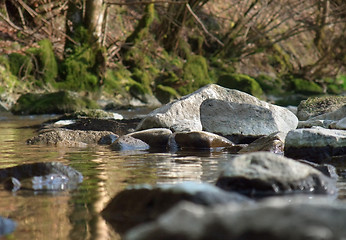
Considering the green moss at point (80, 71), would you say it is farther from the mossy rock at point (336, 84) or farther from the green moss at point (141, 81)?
the mossy rock at point (336, 84)

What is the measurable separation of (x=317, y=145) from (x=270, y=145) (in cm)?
80

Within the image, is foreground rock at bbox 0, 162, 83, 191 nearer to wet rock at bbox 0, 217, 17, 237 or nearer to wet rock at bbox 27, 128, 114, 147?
wet rock at bbox 0, 217, 17, 237

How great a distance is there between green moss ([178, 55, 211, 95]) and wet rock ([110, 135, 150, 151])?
12067mm

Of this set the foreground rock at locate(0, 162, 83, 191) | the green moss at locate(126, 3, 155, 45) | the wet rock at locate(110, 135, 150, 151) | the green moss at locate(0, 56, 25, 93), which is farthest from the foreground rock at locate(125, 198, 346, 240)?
the green moss at locate(126, 3, 155, 45)

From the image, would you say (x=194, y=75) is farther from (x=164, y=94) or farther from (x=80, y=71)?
(x=80, y=71)

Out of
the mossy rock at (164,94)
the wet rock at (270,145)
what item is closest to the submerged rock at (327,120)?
the wet rock at (270,145)

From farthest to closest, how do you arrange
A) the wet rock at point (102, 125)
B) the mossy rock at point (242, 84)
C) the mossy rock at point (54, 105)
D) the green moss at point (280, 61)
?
the green moss at point (280, 61) < the mossy rock at point (242, 84) < the mossy rock at point (54, 105) < the wet rock at point (102, 125)

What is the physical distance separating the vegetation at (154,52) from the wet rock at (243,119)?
253 inches

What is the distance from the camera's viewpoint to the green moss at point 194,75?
18.6 m

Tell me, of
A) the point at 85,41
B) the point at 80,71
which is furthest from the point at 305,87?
the point at 80,71

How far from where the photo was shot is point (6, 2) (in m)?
16.6

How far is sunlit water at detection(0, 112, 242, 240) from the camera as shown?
7.69 feet

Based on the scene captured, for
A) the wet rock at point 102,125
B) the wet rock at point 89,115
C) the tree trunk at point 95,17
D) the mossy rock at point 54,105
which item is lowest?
the wet rock at point 102,125

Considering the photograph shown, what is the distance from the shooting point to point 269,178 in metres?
2.92
